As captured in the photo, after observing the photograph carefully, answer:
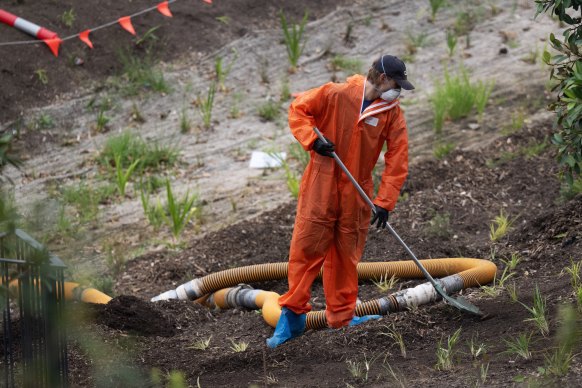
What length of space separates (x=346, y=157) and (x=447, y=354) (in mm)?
1300

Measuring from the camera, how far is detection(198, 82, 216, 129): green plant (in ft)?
30.6

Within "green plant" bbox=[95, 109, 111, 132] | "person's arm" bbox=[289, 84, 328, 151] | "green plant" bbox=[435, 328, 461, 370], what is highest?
"person's arm" bbox=[289, 84, 328, 151]

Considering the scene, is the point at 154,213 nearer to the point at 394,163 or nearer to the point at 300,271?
the point at 300,271

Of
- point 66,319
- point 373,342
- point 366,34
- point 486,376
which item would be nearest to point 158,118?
point 366,34

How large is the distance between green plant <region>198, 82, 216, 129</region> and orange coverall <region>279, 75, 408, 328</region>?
3864 mm

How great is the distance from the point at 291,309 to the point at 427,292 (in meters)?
0.87

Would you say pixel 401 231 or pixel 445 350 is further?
pixel 401 231

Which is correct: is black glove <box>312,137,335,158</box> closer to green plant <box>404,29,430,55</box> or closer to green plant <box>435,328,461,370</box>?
green plant <box>435,328,461,370</box>

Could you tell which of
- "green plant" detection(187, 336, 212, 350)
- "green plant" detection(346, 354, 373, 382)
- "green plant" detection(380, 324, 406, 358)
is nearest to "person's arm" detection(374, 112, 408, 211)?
"green plant" detection(380, 324, 406, 358)

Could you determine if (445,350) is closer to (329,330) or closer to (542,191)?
(329,330)

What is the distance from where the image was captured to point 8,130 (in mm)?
2963

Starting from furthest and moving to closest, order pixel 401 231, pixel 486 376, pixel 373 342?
pixel 401 231 → pixel 373 342 → pixel 486 376

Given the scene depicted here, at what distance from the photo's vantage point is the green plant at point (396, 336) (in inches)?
202

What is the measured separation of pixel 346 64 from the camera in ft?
33.8
